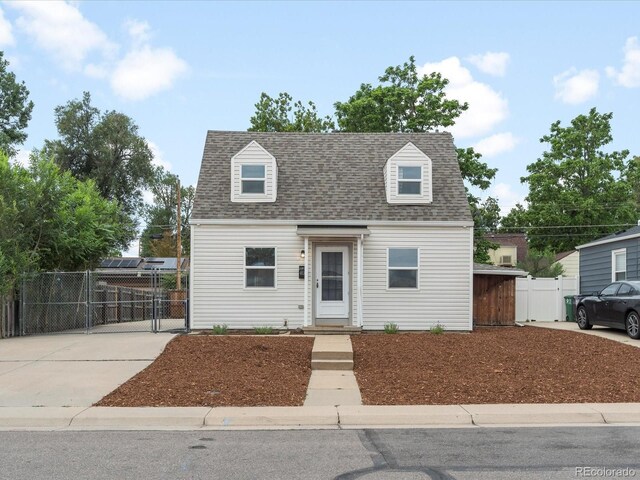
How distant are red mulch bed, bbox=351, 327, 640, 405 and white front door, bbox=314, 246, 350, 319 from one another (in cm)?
161

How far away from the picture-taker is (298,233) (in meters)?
17.2

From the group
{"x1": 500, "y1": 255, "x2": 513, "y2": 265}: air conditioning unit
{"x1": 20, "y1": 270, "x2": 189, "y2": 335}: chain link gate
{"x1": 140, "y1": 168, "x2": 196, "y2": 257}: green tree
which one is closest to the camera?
{"x1": 20, "y1": 270, "x2": 189, "y2": 335}: chain link gate

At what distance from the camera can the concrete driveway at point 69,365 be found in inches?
381

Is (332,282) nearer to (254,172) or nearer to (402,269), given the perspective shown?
(402,269)

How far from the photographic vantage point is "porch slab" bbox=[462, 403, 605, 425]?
26.9 ft

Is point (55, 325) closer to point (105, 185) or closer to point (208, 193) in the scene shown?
point (208, 193)

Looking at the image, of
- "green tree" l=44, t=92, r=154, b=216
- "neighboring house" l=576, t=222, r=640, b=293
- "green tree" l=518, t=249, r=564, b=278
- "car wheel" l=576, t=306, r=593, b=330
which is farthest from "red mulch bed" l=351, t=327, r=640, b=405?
"green tree" l=44, t=92, r=154, b=216

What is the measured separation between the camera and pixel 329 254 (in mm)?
17922

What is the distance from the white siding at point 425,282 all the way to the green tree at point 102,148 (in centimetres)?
3302

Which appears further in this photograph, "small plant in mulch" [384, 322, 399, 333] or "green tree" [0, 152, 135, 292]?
→ "small plant in mulch" [384, 322, 399, 333]

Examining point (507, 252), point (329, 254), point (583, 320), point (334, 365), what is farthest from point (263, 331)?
point (507, 252)

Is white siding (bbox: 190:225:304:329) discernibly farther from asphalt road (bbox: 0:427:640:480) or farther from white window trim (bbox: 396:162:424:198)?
asphalt road (bbox: 0:427:640:480)

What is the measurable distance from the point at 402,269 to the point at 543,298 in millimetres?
8195

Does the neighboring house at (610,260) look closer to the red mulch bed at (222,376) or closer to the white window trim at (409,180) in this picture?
the white window trim at (409,180)
